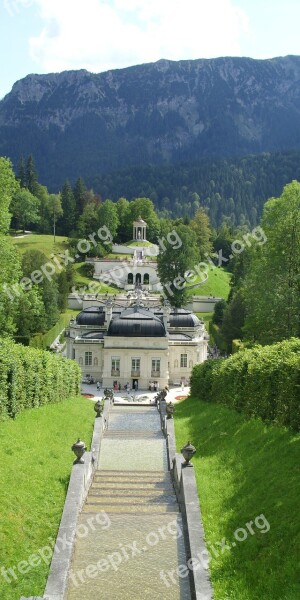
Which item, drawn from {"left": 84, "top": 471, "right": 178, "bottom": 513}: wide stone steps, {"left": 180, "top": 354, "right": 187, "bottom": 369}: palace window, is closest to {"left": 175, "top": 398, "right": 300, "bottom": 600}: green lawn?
{"left": 84, "top": 471, "right": 178, "bottom": 513}: wide stone steps

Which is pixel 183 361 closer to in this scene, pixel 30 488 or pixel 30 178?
pixel 30 488

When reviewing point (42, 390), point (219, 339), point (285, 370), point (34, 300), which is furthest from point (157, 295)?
point (285, 370)

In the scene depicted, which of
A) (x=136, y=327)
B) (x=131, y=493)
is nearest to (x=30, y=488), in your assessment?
(x=131, y=493)

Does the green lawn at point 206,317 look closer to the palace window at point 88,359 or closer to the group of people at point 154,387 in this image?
the palace window at point 88,359

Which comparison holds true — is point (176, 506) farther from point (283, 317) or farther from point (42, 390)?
point (283, 317)

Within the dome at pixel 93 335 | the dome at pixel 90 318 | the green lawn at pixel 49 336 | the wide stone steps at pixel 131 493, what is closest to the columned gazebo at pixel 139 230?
the green lawn at pixel 49 336

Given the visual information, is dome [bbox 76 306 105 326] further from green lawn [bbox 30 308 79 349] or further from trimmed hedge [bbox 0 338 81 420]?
trimmed hedge [bbox 0 338 81 420]

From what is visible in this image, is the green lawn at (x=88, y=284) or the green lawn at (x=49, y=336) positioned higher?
the green lawn at (x=88, y=284)
